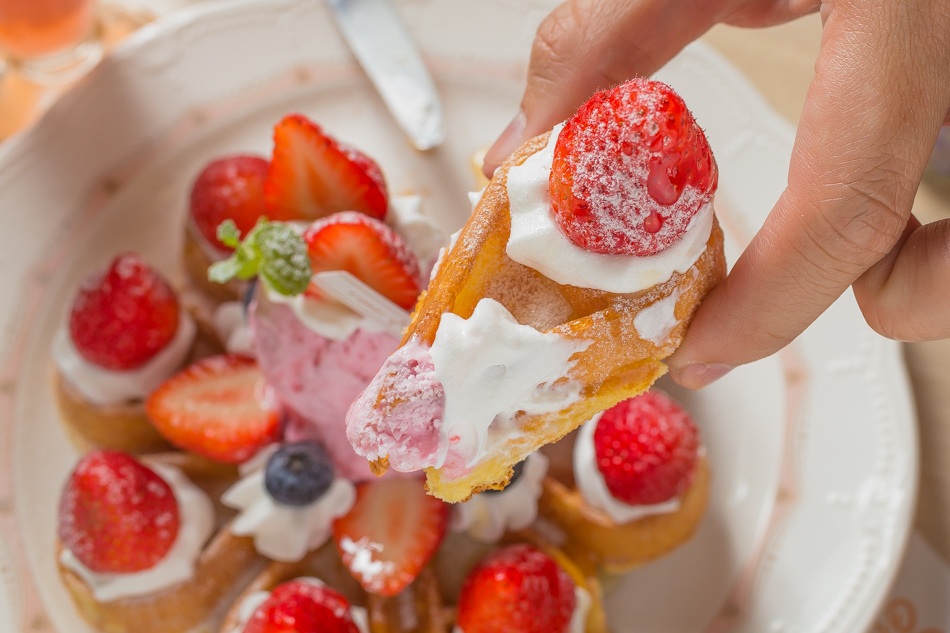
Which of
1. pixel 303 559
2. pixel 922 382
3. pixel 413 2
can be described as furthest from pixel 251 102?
pixel 922 382

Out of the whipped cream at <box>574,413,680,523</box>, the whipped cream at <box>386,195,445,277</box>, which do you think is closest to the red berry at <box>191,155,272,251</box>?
the whipped cream at <box>386,195,445,277</box>

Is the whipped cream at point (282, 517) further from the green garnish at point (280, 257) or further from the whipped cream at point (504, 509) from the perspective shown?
the green garnish at point (280, 257)

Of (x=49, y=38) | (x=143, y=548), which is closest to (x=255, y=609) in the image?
(x=143, y=548)

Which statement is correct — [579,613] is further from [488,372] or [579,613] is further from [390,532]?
[488,372]

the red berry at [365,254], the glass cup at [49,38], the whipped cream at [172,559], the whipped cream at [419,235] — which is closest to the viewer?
the red berry at [365,254]

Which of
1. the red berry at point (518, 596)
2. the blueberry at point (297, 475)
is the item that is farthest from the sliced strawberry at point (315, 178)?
the red berry at point (518, 596)
